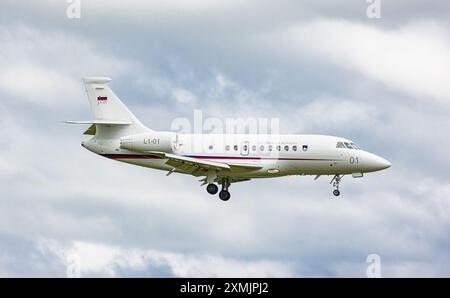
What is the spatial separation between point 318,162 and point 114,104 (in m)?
15.0

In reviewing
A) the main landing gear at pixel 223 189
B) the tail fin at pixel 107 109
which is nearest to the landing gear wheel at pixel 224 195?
the main landing gear at pixel 223 189

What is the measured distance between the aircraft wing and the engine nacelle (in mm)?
476

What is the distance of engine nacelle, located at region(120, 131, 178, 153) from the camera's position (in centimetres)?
8206

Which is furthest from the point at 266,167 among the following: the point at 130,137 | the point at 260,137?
the point at 130,137

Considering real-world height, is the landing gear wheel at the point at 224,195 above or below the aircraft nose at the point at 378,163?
below

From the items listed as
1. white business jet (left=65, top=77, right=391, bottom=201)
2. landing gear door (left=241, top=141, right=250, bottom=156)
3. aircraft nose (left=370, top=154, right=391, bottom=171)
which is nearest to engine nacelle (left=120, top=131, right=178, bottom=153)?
white business jet (left=65, top=77, right=391, bottom=201)

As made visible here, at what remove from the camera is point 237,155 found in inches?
3248

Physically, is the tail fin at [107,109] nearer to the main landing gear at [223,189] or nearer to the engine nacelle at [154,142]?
the engine nacelle at [154,142]

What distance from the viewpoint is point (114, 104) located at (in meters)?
86.1

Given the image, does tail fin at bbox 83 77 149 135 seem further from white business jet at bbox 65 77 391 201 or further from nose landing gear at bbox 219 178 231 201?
nose landing gear at bbox 219 178 231 201

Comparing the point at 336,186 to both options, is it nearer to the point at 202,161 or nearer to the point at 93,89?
the point at 202,161

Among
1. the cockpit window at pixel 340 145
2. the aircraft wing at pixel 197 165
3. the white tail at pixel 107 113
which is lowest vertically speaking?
the aircraft wing at pixel 197 165

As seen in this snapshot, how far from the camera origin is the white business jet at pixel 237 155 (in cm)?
8162

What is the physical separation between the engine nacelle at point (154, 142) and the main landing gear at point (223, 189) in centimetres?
348
